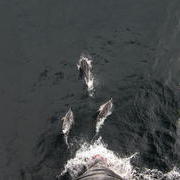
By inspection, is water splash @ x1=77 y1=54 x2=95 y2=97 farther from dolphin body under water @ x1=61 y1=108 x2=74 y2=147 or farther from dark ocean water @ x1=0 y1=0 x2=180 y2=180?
dolphin body under water @ x1=61 y1=108 x2=74 y2=147

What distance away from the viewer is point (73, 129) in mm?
25875

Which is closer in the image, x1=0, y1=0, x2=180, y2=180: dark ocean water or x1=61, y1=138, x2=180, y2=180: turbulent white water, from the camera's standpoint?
x1=61, y1=138, x2=180, y2=180: turbulent white water

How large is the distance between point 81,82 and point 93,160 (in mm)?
6503

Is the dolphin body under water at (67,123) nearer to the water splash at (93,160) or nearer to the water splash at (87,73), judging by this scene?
the water splash at (93,160)

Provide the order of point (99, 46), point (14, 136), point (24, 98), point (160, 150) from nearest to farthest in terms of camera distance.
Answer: point (160, 150) < point (14, 136) < point (24, 98) < point (99, 46)

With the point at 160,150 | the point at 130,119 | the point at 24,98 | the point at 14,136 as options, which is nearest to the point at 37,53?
the point at 24,98

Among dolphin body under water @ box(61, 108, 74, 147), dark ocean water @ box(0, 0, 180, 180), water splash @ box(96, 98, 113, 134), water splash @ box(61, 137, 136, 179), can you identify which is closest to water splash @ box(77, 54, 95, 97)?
dark ocean water @ box(0, 0, 180, 180)

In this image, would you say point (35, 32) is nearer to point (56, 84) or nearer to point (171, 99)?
point (56, 84)

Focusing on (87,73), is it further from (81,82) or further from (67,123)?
(67,123)

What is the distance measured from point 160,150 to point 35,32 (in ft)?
45.0

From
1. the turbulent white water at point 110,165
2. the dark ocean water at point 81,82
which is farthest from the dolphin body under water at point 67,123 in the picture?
the turbulent white water at point 110,165

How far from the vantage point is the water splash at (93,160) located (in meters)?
23.7

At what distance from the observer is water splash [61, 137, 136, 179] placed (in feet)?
77.7

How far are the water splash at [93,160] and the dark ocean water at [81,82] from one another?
37 cm
